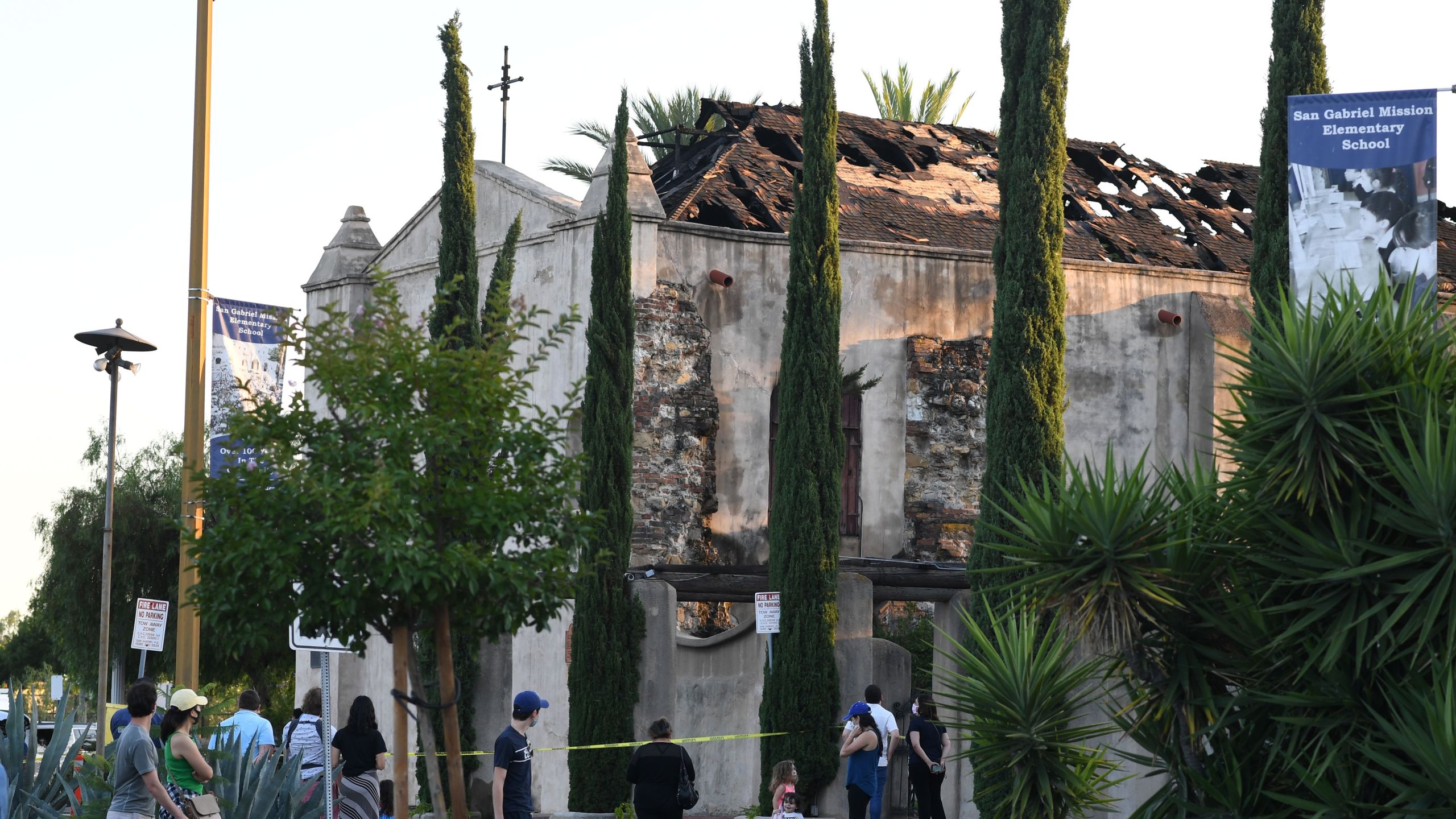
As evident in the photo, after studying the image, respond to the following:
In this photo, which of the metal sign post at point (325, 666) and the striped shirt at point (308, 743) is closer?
the metal sign post at point (325, 666)

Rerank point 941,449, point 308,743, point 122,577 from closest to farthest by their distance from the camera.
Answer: point 308,743 → point 941,449 → point 122,577

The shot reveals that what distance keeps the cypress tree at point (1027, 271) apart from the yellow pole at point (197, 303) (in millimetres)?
8907

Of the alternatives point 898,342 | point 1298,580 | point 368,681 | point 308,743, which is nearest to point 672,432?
point 898,342

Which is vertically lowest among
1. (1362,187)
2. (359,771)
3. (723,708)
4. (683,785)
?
(723,708)

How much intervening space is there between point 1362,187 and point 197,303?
10.7 metres

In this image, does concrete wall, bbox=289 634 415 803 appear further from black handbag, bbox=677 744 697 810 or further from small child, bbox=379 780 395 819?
black handbag, bbox=677 744 697 810

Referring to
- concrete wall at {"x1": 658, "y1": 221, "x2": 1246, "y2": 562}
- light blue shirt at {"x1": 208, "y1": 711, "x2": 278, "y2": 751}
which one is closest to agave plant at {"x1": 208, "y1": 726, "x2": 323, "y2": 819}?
light blue shirt at {"x1": 208, "y1": 711, "x2": 278, "y2": 751}

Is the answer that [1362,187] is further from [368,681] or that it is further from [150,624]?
[368,681]

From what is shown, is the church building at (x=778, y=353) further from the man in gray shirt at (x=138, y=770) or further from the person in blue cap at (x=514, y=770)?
the man in gray shirt at (x=138, y=770)

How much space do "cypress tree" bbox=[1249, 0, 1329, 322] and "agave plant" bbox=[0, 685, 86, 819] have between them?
13.2 m

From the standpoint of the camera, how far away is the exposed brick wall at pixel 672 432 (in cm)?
2486

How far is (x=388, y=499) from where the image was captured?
8.03 m

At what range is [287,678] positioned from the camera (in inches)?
1811

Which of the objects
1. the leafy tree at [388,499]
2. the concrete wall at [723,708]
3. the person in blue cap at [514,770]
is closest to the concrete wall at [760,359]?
the concrete wall at [723,708]
